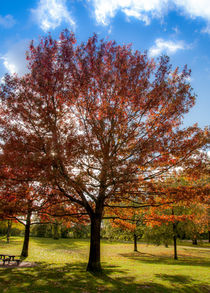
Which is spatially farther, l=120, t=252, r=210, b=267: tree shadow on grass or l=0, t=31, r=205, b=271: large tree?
l=120, t=252, r=210, b=267: tree shadow on grass

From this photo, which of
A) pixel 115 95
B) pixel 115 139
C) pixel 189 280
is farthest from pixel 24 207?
pixel 189 280

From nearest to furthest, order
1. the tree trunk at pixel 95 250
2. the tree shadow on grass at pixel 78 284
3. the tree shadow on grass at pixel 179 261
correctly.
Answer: the tree shadow on grass at pixel 78 284 < the tree trunk at pixel 95 250 < the tree shadow on grass at pixel 179 261

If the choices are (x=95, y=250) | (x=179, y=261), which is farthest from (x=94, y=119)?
(x=179, y=261)

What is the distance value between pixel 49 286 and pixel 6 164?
16.6 ft

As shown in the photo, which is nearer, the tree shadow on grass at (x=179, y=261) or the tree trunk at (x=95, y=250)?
the tree trunk at (x=95, y=250)

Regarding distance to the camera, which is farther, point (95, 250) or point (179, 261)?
point (179, 261)

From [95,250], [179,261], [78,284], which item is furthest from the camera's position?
[179,261]

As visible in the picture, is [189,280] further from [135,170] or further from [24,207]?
[24,207]

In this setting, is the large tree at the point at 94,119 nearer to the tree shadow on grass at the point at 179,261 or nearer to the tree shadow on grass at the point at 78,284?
the tree shadow on grass at the point at 78,284

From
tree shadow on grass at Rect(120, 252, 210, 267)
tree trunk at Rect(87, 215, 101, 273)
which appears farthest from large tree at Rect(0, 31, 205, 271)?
tree shadow on grass at Rect(120, 252, 210, 267)

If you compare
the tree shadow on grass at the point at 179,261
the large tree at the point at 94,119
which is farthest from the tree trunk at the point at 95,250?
the tree shadow on grass at the point at 179,261

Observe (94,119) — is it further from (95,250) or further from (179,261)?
(179,261)

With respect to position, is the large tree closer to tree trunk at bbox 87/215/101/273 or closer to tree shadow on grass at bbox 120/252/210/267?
tree trunk at bbox 87/215/101/273

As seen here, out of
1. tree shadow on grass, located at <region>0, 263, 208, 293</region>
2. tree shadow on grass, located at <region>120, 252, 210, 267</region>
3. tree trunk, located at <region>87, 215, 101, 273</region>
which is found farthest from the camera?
tree shadow on grass, located at <region>120, 252, 210, 267</region>
